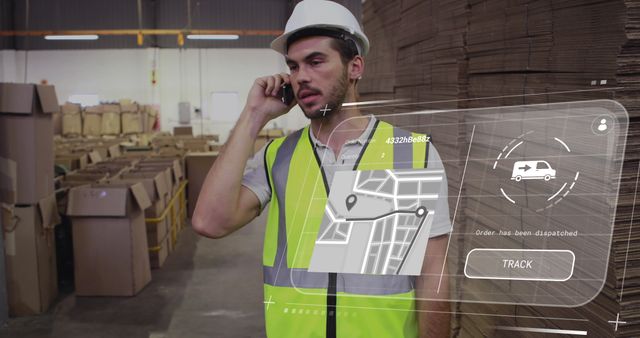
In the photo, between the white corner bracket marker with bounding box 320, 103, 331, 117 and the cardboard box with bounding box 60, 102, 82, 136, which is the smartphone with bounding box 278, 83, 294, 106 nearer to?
the white corner bracket marker with bounding box 320, 103, 331, 117

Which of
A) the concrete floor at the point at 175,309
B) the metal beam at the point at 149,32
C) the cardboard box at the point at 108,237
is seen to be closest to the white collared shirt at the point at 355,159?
the concrete floor at the point at 175,309

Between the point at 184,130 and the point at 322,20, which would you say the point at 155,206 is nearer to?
the point at 322,20

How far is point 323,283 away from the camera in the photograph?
3.34ft

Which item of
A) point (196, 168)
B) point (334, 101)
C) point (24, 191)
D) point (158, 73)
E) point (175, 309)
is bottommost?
point (175, 309)

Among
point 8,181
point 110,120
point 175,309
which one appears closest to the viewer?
point 8,181

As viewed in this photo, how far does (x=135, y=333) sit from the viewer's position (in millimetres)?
3516

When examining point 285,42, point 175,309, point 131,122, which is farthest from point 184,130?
point 285,42

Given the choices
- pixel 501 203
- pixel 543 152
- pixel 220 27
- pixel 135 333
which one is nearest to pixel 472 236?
pixel 501 203

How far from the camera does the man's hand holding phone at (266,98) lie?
1.21 m

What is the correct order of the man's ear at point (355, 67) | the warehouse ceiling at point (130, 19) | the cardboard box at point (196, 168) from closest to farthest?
the man's ear at point (355, 67) < the cardboard box at point (196, 168) < the warehouse ceiling at point (130, 19)

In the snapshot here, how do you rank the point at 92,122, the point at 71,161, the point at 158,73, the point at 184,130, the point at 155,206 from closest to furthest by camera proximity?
the point at 155,206 < the point at 71,161 < the point at 92,122 < the point at 184,130 < the point at 158,73

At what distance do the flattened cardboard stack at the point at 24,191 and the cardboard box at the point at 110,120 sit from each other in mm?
7345

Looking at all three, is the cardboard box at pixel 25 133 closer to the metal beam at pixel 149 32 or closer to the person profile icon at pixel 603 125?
the person profile icon at pixel 603 125

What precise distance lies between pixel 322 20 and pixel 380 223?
1.35ft
